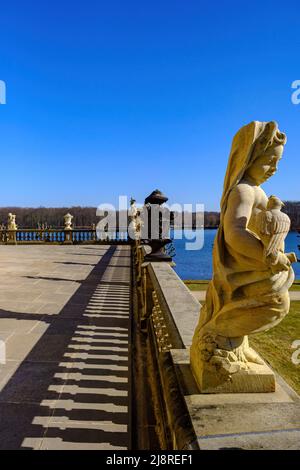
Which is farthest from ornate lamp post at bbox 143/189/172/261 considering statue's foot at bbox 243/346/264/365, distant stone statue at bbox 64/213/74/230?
distant stone statue at bbox 64/213/74/230

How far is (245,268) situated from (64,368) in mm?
2940

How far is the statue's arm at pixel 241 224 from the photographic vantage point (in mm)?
1490

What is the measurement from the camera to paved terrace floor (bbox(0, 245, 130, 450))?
2719mm

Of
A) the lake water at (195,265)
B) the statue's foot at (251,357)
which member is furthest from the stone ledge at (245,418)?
the lake water at (195,265)

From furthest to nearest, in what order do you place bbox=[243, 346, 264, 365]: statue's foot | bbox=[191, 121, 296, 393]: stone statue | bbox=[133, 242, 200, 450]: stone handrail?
bbox=[243, 346, 264, 365]: statue's foot < bbox=[133, 242, 200, 450]: stone handrail < bbox=[191, 121, 296, 393]: stone statue

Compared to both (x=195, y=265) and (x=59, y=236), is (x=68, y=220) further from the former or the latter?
(x=195, y=265)

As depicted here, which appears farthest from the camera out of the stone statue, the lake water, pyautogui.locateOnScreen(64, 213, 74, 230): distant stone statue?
the lake water

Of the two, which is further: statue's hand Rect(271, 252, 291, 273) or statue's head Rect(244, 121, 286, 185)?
statue's head Rect(244, 121, 286, 185)

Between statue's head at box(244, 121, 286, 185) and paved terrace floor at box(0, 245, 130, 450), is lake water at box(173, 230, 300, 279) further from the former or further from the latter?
statue's head at box(244, 121, 286, 185)

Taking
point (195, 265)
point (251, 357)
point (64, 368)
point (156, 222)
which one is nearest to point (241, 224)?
point (251, 357)

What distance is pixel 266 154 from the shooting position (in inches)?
66.7

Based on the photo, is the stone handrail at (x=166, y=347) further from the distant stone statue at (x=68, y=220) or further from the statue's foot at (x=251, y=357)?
the distant stone statue at (x=68, y=220)

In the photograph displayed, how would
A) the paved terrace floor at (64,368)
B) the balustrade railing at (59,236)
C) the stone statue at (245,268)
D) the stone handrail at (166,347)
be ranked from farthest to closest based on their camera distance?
the balustrade railing at (59,236) → the paved terrace floor at (64,368) → the stone handrail at (166,347) → the stone statue at (245,268)

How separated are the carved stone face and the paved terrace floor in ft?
7.49
